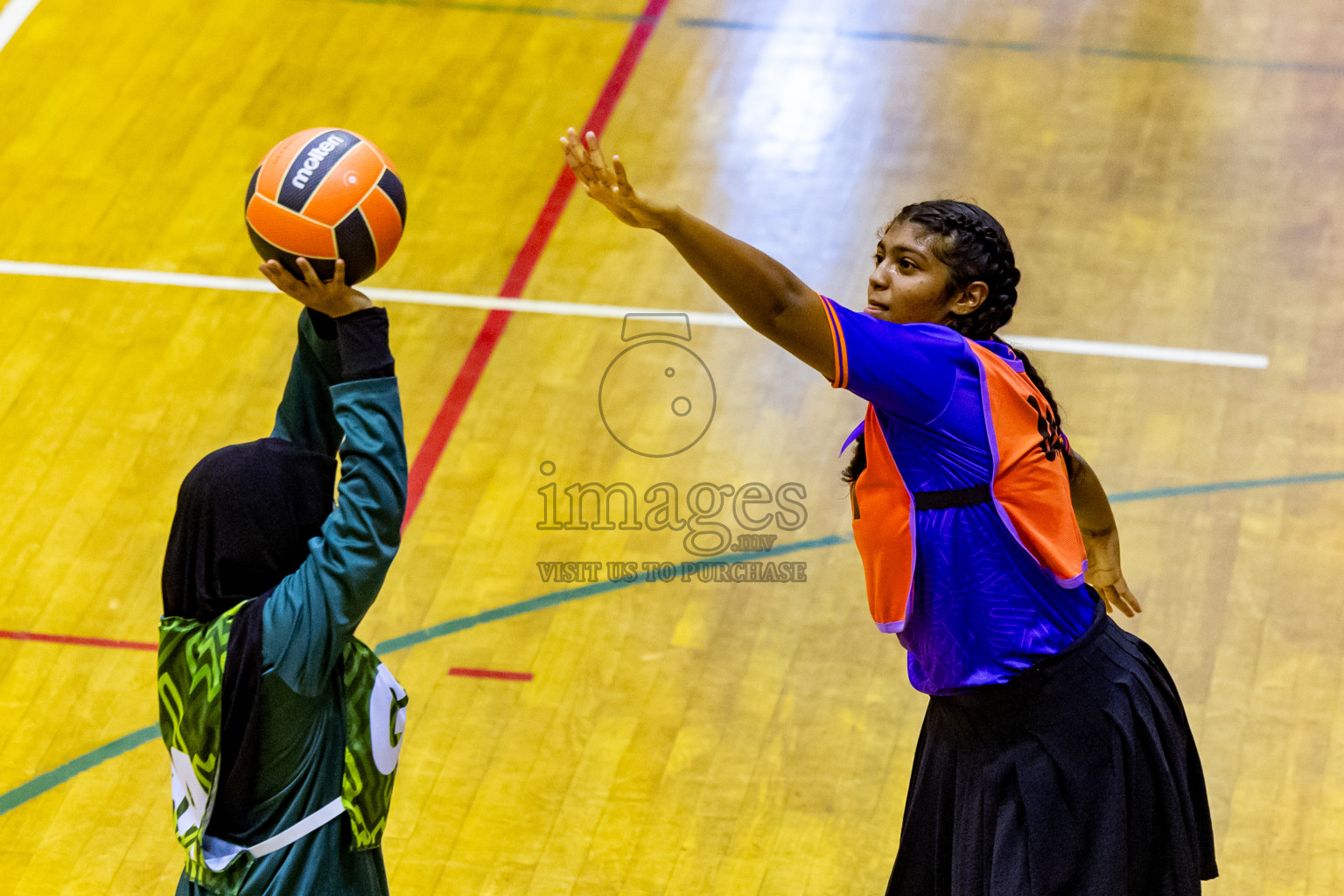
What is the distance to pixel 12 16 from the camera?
8070mm

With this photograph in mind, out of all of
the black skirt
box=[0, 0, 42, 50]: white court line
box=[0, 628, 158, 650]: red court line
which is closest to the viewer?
the black skirt

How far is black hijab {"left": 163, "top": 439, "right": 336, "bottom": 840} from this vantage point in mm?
2625

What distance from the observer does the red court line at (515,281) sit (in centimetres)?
571

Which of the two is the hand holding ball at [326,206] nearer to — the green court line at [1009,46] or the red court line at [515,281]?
the red court line at [515,281]

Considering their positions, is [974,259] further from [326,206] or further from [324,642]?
[324,642]

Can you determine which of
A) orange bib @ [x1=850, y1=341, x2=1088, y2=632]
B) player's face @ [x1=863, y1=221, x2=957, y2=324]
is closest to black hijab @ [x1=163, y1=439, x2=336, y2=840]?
orange bib @ [x1=850, y1=341, x2=1088, y2=632]

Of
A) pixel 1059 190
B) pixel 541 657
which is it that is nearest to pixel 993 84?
pixel 1059 190

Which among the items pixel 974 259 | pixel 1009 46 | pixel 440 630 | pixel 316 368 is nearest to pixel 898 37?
pixel 1009 46

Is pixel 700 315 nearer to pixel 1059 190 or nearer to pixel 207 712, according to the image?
pixel 1059 190

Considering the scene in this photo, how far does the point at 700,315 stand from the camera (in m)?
6.36

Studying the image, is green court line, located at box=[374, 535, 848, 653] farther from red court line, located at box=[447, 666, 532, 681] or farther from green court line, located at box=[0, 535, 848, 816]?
red court line, located at box=[447, 666, 532, 681]

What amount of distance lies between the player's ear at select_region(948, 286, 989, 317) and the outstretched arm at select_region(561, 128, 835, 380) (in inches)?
18.2

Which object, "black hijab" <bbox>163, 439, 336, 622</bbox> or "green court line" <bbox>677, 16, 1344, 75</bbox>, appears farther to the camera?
"green court line" <bbox>677, 16, 1344, 75</bbox>

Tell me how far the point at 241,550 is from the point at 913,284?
1.40 metres
